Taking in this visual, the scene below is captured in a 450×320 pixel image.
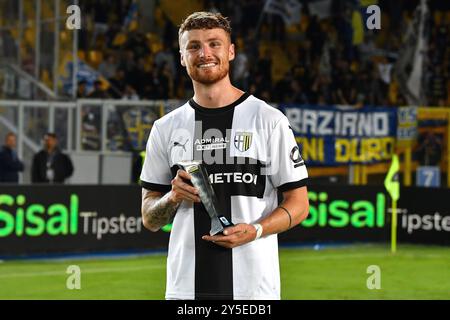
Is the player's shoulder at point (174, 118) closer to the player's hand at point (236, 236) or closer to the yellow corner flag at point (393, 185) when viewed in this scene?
the player's hand at point (236, 236)

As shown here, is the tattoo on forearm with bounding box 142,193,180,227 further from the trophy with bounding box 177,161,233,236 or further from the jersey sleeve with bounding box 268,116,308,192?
the jersey sleeve with bounding box 268,116,308,192

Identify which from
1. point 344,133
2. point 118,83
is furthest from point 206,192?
point 118,83

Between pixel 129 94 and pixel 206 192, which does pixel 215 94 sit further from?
pixel 129 94

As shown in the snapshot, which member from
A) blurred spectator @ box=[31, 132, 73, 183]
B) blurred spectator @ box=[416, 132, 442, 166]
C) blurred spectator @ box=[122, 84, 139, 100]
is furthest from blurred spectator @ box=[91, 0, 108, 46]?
blurred spectator @ box=[416, 132, 442, 166]

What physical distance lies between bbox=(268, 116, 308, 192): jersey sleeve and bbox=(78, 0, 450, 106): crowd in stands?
49.4 ft

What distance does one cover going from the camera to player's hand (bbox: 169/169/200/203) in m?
4.33

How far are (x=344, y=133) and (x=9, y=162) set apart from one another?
5869 mm

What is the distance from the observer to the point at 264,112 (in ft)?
15.1

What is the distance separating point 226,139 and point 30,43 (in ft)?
48.4

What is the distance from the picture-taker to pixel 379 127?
60.8 ft

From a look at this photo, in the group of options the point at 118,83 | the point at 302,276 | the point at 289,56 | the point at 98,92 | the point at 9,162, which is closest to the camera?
the point at 302,276

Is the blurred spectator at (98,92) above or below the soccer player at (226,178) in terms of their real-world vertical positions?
above

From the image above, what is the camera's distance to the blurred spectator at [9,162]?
16.7 m
